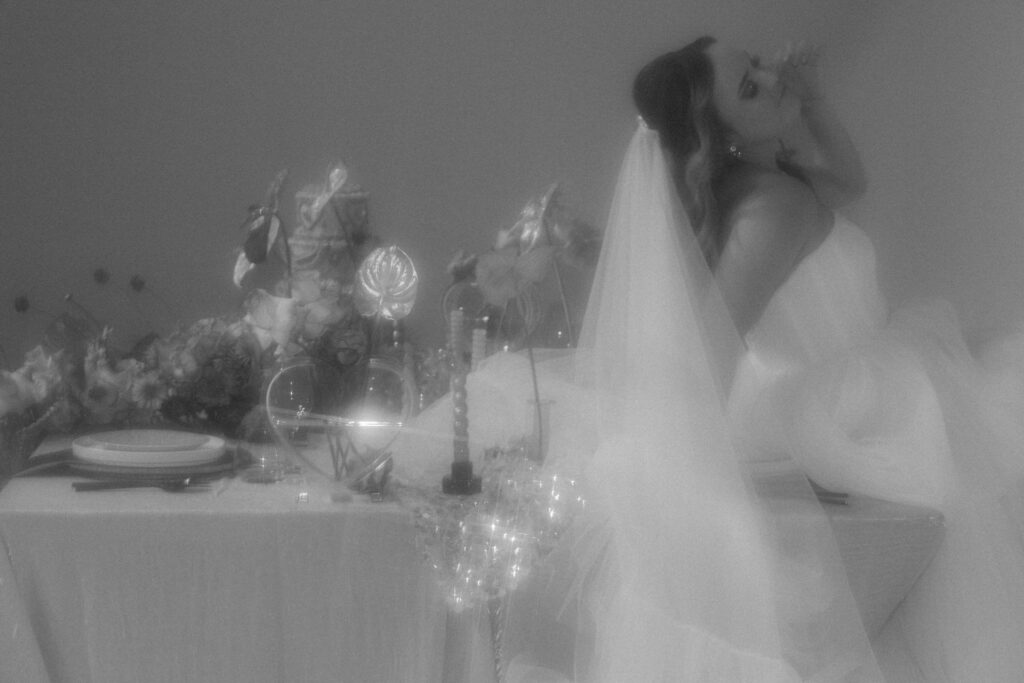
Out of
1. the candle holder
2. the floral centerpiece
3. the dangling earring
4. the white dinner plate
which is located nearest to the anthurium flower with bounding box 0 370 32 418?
the floral centerpiece

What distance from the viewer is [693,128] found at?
123 cm

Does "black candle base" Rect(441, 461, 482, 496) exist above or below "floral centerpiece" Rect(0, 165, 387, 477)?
below

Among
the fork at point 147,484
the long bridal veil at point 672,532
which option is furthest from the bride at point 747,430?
the fork at point 147,484

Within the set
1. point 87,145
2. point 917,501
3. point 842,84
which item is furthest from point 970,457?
point 87,145

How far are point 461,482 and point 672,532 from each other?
0.94ft

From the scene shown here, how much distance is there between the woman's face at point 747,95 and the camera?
3.94 feet

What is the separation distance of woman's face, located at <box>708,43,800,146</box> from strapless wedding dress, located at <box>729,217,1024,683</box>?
0.65 ft

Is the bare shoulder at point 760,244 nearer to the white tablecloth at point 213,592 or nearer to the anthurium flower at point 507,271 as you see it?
the anthurium flower at point 507,271

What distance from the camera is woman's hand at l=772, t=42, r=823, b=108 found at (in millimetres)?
1216

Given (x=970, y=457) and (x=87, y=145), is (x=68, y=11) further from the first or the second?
(x=970, y=457)

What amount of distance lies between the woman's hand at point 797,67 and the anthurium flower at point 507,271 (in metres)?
0.45

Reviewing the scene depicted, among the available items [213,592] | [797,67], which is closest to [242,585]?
[213,592]

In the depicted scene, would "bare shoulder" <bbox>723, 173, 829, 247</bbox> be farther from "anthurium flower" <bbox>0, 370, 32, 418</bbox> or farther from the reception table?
"anthurium flower" <bbox>0, 370, 32, 418</bbox>

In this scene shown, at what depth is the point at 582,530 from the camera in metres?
1.05
